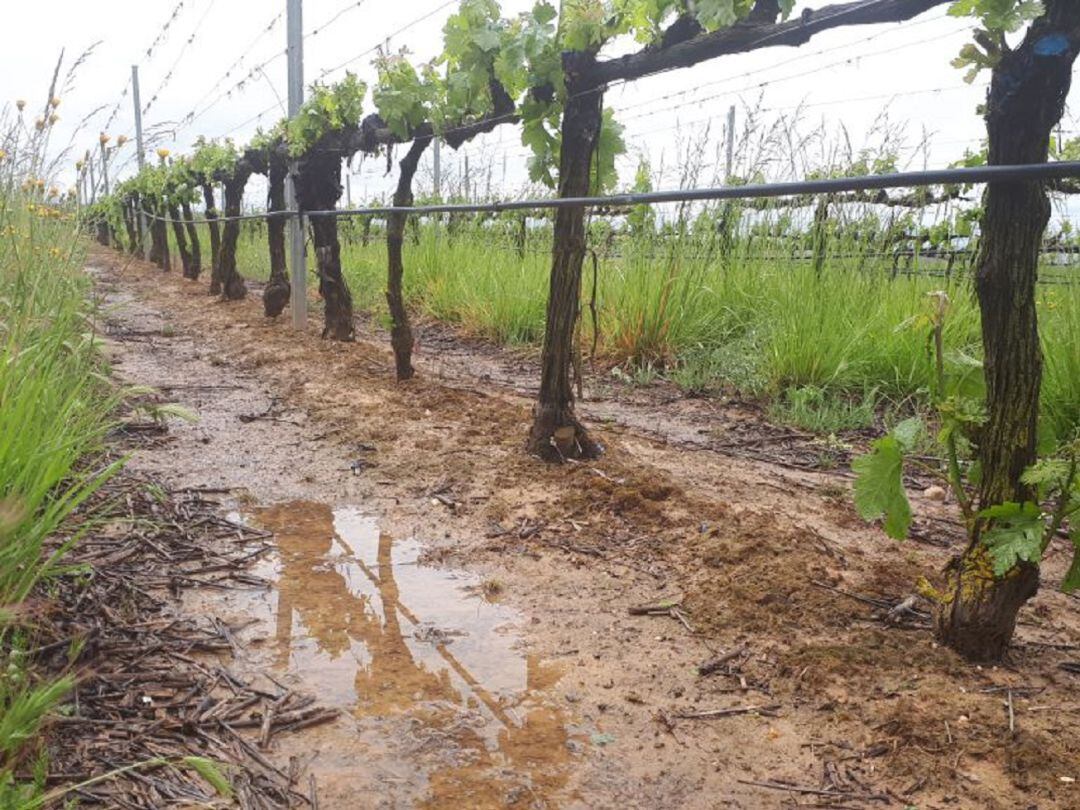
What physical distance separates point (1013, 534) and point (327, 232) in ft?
19.5

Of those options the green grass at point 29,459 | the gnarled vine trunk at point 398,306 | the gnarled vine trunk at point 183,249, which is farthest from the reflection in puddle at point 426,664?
the gnarled vine trunk at point 183,249

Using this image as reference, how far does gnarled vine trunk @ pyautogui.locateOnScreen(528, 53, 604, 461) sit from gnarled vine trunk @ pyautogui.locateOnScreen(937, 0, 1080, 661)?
5.71ft

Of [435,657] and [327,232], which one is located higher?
[327,232]

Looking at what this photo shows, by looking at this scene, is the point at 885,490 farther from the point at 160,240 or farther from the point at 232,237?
the point at 160,240

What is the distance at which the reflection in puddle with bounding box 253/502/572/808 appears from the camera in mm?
1504

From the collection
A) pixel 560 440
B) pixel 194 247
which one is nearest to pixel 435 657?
pixel 560 440

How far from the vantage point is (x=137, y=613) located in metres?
2.00

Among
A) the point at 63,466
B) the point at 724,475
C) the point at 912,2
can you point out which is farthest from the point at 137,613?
the point at 912,2

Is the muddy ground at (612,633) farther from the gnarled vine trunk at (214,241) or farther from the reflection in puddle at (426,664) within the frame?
the gnarled vine trunk at (214,241)

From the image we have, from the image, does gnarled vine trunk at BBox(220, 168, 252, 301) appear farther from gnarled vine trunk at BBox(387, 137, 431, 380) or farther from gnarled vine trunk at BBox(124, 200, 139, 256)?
Answer: gnarled vine trunk at BBox(124, 200, 139, 256)

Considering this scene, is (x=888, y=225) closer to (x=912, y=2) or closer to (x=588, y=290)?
(x=588, y=290)

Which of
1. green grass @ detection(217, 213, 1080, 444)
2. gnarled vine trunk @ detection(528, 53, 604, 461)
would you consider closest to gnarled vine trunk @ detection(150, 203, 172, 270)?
green grass @ detection(217, 213, 1080, 444)

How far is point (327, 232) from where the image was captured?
675cm

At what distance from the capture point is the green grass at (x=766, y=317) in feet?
13.9
